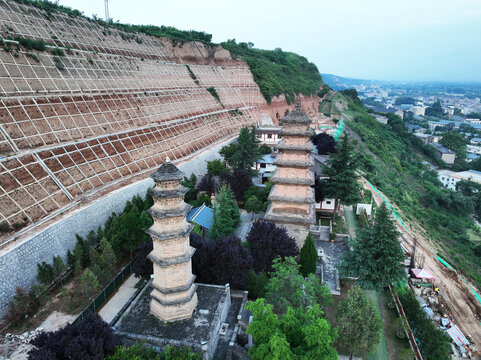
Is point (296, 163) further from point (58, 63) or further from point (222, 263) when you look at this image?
point (58, 63)

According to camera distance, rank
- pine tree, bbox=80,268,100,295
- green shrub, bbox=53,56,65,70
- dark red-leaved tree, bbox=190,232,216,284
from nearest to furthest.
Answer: pine tree, bbox=80,268,100,295
dark red-leaved tree, bbox=190,232,216,284
green shrub, bbox=53,56,65,70

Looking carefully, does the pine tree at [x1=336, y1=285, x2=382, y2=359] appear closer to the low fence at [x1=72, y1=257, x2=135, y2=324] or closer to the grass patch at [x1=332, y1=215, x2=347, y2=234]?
the low fence at [x1=72, y1=257, x2=135, y2=324]

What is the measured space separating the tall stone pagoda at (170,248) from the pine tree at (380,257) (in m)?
10.4

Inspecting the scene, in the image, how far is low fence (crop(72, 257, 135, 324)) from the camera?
16409 mm

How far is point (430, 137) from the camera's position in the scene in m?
88.0

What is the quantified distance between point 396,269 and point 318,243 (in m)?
8.16

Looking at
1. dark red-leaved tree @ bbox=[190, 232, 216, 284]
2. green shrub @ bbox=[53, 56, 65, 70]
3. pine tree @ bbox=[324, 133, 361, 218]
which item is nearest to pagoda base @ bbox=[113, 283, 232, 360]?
dark red-leaved tree @ bbox=[190, 232, 216, 284]

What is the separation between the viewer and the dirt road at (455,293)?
21703 mm

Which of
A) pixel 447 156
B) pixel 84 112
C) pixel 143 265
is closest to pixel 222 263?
pixel 143 265

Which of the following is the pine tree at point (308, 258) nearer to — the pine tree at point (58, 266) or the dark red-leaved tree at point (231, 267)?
the dark red-leaved tree at point (231, 267)

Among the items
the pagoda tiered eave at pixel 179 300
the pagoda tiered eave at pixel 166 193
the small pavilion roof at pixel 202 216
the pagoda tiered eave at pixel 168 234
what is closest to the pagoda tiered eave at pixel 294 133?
the small pavilion roof at pixel 202 216

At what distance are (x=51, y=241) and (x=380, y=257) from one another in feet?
65.1

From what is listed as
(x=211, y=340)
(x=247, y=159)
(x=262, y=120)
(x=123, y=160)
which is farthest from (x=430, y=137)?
(x=211, y=340)

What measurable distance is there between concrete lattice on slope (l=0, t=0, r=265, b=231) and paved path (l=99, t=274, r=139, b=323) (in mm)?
6756
